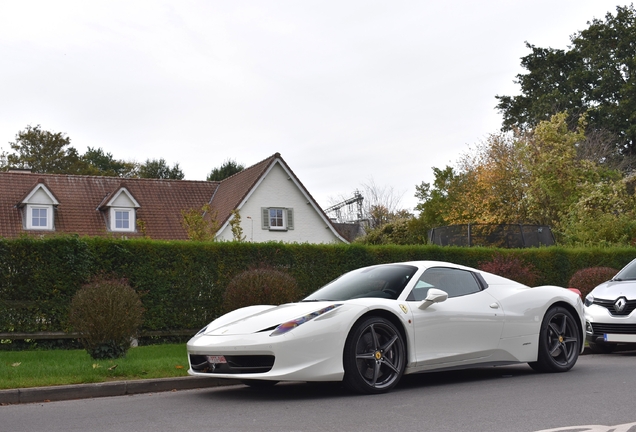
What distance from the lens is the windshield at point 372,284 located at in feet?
28.3

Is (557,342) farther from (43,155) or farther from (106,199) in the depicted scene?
(43,155)

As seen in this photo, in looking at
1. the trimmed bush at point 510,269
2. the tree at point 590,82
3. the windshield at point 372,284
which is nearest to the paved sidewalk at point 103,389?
the windshield at point 372,284

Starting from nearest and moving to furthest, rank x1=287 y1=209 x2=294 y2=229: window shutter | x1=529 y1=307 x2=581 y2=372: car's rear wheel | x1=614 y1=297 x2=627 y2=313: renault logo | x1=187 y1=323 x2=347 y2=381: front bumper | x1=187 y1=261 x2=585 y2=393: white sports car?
1. x1=187 y1=323 x2=347 y2=381: front bumper
2. x1=187 y1=261 x2=585 y2=393: white sports car
3. x1=529 y1=307 x2=581 y2=372: car's rear wheel
4. x1=614 y1=297 x2=627 y2=313: renault logo
5. x1=287 y1=209 x2=294 y2=229: window shutter

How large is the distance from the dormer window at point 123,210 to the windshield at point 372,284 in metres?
28.2

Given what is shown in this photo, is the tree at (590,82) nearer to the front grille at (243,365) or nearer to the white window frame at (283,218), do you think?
the white window frame at (283,218)

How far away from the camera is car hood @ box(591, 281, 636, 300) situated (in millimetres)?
12071

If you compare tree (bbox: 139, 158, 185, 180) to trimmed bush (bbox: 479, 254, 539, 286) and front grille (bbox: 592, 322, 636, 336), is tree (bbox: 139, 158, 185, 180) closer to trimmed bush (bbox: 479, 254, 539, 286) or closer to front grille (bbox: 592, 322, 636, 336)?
trimmed bush (bbox: 479, 254, 539, 286)

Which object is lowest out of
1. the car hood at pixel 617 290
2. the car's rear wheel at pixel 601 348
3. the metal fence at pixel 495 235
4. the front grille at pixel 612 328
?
the car's rear wheel at pixel 601 348

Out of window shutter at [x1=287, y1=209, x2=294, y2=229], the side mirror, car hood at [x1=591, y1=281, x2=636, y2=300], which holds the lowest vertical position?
car hood at [x1=591, y1=281, x2=636, y2=300]

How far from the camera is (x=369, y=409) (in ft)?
22.9

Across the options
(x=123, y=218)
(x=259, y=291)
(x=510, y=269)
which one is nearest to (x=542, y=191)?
(x=510, y=269)

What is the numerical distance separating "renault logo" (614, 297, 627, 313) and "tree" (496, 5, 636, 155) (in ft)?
133

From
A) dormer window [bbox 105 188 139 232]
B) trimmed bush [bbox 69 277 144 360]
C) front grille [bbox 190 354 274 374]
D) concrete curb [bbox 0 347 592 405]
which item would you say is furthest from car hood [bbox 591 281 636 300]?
dormer window [bbox 105 188 139 232]

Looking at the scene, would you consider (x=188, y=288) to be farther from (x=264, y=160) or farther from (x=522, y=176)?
(x=522, y=176)
